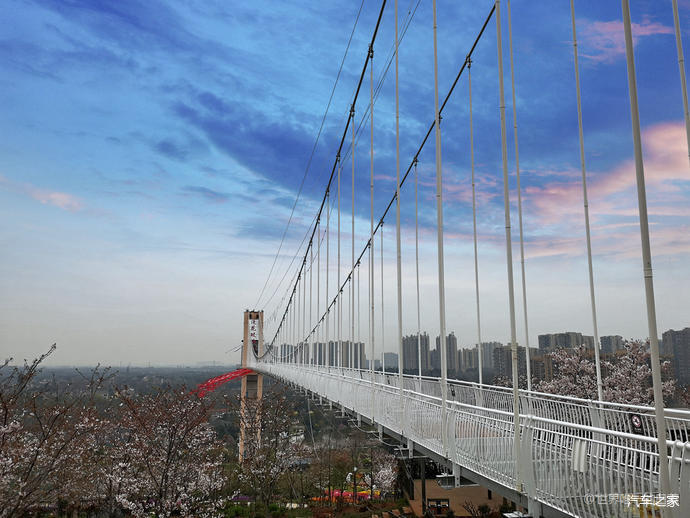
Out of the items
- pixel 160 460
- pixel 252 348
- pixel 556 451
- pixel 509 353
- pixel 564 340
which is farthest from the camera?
pixel 252 348

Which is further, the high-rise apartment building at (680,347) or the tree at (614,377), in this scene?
the high-rise apartment building at (680,347)

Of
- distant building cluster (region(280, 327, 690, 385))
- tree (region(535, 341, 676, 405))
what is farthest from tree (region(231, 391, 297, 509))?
tree (region(535, 341, 676, 405))

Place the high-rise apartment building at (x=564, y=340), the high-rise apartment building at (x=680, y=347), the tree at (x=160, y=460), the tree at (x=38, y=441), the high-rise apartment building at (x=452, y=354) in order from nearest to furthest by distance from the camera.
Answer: the tree at (x=38, y=441), the tree at (x=160, y=460), the high-rise apartment building at (x=680, y=347), the high-rise apartment building at (x=564, y=340), the high-rise apartment building at (x=452, y=354)

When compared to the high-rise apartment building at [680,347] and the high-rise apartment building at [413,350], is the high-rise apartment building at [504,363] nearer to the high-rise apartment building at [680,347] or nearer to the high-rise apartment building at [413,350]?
the high-rise apartment building at [413,350]

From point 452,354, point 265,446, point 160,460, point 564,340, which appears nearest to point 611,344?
point 564,340

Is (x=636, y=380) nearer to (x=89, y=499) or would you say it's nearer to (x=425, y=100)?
(x=89, y=499)

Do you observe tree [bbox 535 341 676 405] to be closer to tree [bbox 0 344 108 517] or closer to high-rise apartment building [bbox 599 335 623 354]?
high-rise apartment building [bbox 599 335 623 354]

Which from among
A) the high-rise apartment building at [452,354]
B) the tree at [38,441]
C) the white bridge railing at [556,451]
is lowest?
the tree at [38,441]

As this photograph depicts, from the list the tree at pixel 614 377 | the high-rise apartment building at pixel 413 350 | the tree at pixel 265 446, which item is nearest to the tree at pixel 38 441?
the tree at pixel 265 446

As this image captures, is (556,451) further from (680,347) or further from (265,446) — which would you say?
(265,446)

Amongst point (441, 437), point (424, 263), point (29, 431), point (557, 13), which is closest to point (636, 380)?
point (557, 13)

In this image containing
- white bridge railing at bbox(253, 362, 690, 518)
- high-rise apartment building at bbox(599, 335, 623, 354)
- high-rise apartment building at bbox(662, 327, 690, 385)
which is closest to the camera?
white bridge railing at bbox(253, 362, 690, 518)

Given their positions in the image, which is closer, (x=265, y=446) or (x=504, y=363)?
(x=265, y=446)
